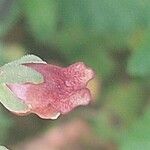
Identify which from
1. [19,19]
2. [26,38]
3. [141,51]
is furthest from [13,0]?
[141,51]

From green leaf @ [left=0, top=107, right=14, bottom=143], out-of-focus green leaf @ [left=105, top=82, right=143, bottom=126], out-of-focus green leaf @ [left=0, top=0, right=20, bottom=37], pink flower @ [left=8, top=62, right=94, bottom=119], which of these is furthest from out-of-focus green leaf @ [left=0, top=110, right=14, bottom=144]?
pink flower @ [left=8, top=62, right=94, bottom=119]

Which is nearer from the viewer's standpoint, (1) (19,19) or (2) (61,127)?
(1) (19,19)

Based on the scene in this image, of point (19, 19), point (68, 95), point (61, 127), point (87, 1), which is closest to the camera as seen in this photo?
point (68, 95)

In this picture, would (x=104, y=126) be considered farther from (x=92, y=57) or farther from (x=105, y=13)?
(x=105, y=13)

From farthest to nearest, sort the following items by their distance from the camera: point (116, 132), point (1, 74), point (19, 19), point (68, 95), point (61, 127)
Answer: point (61, 127)
point (116, 132)
point (19, 19)
point (68, 95)
point (1, 74)

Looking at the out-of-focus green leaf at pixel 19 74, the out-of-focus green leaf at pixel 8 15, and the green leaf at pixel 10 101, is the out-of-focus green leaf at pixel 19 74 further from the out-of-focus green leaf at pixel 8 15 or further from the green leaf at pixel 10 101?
the out-of-focus green leaf at pixel 8 15

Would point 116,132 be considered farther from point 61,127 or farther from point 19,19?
point 19,19

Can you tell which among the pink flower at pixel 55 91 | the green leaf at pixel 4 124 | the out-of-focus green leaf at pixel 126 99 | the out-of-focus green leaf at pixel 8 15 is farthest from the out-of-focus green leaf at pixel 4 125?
the pink flower at pixel 55 91
